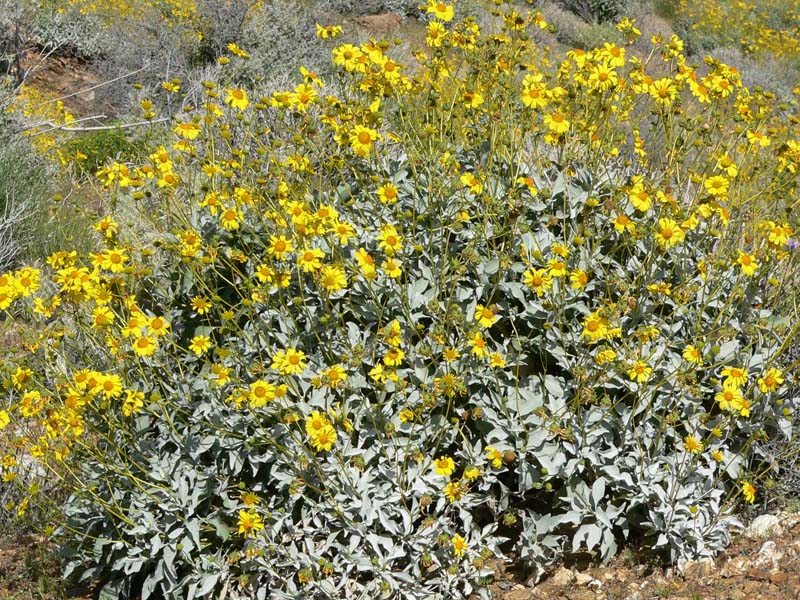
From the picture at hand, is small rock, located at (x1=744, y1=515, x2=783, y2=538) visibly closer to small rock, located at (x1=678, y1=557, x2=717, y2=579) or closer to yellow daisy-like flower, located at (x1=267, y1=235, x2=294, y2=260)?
small rock, located at (x1=678, y1=557, x2=717, y2=579)

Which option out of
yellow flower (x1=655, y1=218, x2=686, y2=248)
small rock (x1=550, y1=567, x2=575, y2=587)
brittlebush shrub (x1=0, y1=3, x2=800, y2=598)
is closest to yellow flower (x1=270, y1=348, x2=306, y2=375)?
brittlebush shrub (x1=0, y1=3, x2=800, y2=598)

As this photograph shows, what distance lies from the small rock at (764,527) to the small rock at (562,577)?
694 millimetres

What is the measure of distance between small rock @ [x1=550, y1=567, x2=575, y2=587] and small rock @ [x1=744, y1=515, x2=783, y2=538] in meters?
0.69

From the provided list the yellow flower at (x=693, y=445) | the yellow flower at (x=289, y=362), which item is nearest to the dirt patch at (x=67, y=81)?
the yellow flower at (x=289, y=362)

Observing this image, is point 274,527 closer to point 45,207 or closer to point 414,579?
point 414,579

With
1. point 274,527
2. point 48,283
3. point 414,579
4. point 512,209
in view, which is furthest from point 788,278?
point 48,283

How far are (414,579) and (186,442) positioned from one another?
3.12ft

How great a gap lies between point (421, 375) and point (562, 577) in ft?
3.00

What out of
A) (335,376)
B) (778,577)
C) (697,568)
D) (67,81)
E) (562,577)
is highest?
(335,376)

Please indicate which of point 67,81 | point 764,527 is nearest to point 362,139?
point 764,527

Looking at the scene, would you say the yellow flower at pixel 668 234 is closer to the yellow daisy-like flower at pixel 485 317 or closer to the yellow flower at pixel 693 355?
the yellow flower at pixel 693 355

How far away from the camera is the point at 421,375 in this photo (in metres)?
2.85

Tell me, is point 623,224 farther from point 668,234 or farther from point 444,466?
point 444,466

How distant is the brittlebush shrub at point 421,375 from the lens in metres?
2.67
